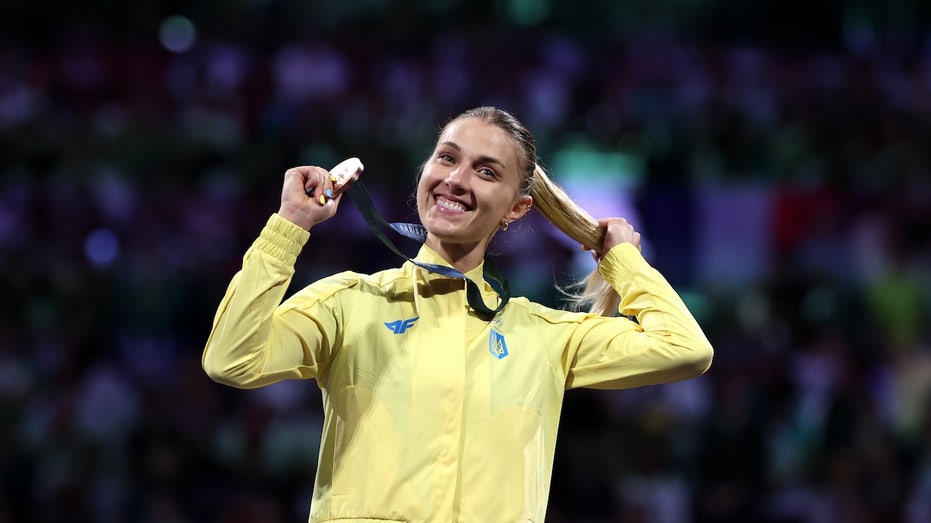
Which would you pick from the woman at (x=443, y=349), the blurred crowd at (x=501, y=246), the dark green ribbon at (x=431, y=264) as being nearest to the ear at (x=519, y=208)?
the woman at (x=443, y=349)

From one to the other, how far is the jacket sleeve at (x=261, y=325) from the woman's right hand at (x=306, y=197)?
0.03 metres

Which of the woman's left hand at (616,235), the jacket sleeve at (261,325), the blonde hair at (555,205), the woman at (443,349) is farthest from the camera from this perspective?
the woman's left hand at (616,235)

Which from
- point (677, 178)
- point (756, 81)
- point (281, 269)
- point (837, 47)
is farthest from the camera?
point (837, 47)

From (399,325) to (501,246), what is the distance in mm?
2812

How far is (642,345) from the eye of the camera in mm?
2846

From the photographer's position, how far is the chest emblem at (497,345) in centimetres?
277

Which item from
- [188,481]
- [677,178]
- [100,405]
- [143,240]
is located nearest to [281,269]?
[188,481]

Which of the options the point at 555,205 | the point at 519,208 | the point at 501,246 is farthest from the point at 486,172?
the point at 501,246

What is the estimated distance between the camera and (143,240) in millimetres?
7102

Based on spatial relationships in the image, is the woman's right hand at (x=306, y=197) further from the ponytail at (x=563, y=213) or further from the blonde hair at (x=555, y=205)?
the ponytail at (x=563, y=213)

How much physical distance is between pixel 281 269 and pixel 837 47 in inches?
301

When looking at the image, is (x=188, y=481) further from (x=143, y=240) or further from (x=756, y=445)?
(x=756, y=445)

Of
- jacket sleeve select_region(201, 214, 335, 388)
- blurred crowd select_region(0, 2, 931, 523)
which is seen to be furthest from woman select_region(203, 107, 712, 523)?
blurred crowd select_region(0, 2, 931, 523)

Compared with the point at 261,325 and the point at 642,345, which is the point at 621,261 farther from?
the point at 261,325
